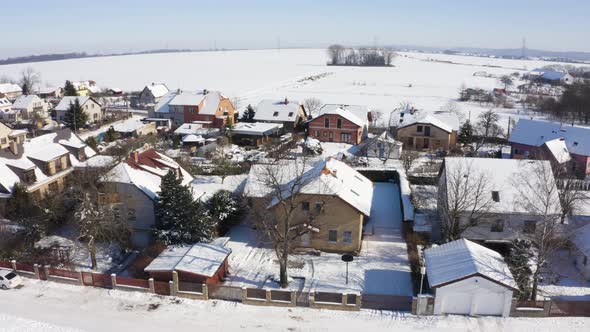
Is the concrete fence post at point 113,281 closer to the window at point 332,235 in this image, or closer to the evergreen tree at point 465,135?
the window at point 332,235

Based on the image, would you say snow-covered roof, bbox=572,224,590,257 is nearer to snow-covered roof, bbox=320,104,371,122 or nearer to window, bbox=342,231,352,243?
window, bbox=342,231,352,243

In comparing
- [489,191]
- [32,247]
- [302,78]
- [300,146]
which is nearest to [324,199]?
[489,191]

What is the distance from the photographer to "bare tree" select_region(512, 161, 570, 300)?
27.5 m

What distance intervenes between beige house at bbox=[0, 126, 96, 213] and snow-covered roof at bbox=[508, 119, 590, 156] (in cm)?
4638

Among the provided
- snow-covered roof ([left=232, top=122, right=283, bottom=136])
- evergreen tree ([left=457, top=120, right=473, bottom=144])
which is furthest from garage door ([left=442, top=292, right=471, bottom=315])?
snow-covered roof ([left=232, top=122, right=283, bottom=136])

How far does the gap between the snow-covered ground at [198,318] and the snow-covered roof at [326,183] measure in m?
7.57

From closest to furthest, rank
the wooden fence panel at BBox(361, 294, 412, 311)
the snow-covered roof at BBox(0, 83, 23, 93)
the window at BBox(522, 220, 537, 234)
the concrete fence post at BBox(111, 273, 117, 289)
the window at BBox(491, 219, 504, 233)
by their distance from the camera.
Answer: the wooden fence panel at BBox(361, 294, 412, 311)
the concrete fence post at BBox(111, 273, 117, 289)
the window at BBox(522, 220, 537, 234)
the window at BBox(491, 219, 504, 233)
the snow-covered roof at BBox(0, 83, 23, 93)

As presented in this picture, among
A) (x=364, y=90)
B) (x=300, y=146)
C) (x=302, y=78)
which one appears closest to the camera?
(x=300, y=146)

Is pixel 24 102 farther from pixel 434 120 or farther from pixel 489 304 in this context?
pixel 489 304

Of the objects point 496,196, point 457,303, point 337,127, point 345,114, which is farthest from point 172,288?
point 345,114

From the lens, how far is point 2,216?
110 ft

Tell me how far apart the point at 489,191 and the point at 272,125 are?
37941mm

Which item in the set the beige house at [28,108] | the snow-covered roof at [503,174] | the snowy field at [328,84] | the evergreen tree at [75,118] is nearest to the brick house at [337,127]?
the snowy field at [328,84]

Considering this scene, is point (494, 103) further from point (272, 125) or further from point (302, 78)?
point (302, 78)
